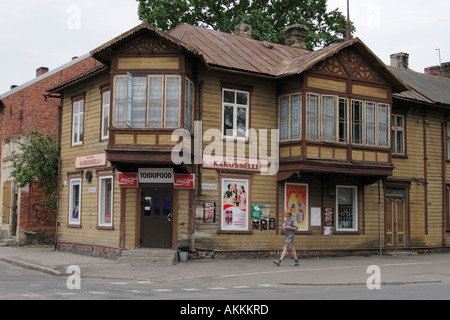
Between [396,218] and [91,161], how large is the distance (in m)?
12.9

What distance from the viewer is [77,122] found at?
23500 mm

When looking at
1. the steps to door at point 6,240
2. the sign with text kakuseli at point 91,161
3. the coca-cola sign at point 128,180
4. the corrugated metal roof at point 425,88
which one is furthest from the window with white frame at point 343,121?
the steps to door at point 6,240

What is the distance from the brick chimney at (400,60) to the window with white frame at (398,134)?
9.58 metres

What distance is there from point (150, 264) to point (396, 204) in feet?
38.1

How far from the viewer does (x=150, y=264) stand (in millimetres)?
18234

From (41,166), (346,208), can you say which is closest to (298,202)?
(346,208)

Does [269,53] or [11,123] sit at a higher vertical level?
[269,53]

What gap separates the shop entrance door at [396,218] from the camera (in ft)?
78.9

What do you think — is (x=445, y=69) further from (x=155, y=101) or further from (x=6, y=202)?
(x=6, y=202)

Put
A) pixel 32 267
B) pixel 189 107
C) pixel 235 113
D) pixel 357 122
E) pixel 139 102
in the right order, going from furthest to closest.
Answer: pixel 357 122, pixel 235 113, pixel 189 107, pixel 139 102, pixel 32 267

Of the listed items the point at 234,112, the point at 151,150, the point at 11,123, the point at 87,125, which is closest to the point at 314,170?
the point at 234,112

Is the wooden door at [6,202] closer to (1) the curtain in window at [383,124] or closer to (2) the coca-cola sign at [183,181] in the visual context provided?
(2) the coca-cola sign at [183,181]

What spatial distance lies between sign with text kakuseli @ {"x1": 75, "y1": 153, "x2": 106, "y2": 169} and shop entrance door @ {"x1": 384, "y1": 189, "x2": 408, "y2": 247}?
38.6 ft

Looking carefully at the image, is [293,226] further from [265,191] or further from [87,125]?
[87,125]
